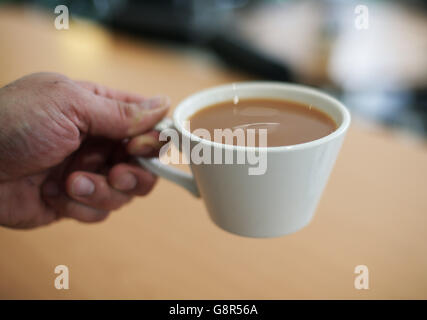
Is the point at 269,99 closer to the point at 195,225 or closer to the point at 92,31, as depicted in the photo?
the point at 195,225

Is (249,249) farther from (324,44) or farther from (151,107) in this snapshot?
(324,44)

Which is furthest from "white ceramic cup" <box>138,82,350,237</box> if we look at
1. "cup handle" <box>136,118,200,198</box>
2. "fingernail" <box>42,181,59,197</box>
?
"fingernail" <box>42,181,59,197</box>

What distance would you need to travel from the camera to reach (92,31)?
2270 mm

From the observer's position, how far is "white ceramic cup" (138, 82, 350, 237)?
0.63 metres

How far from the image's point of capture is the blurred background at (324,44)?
194 centimetres

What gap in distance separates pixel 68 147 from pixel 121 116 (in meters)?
0.13

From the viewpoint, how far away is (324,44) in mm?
2268

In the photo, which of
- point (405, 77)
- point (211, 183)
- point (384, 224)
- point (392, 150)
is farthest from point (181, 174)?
point (405, 77)

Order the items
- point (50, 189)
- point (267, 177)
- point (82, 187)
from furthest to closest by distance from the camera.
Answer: point (50, 189) < point (82, 187) < point (267, 177)

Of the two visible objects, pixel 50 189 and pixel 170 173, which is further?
pixel 50 189

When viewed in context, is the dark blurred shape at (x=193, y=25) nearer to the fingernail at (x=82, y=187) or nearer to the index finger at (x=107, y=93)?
the index finger at (x=107, y=93)

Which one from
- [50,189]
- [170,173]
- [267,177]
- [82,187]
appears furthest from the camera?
[50,189]

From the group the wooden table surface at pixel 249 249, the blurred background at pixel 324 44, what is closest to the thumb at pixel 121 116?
the wooden table surface at pixel 249 249

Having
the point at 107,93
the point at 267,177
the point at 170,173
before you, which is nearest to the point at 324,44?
the point at 107,93
